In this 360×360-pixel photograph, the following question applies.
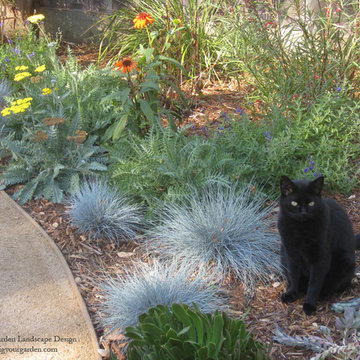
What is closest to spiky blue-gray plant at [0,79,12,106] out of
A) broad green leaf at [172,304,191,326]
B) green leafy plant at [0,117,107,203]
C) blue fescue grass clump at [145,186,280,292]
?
green leafy plant at [0,117,107,203]

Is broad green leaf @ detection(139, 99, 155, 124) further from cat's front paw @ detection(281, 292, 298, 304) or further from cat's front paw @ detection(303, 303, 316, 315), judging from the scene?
cat's front paw @ detection(303, 303, 316, 315)

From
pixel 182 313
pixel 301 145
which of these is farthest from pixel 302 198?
pixel 301 145

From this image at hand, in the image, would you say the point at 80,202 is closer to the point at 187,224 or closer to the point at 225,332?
the point at 187,224

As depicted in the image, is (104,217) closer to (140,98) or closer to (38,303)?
(38,303)

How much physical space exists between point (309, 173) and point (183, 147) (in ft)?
3.79

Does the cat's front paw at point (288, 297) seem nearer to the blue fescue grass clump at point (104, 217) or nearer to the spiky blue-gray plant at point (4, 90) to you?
the blue fescue grass clump at point (104, 217)

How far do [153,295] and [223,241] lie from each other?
811 millimetres

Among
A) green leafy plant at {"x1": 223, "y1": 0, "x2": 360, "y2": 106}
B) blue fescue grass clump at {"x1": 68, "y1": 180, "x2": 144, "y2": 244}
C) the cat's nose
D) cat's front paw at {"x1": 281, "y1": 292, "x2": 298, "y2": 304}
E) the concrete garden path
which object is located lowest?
the concrete garden path

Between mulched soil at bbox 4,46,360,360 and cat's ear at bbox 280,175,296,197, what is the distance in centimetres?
76

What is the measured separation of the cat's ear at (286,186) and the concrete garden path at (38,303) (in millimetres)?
1477

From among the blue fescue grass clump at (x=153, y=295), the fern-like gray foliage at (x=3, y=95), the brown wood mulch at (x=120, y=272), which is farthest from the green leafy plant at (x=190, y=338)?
the fern-like gray foliage at (x=3, y=95)

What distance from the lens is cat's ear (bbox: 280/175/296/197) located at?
2.82 meters

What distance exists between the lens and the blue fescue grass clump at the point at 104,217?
152 inches

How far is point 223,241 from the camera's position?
3484 mm
